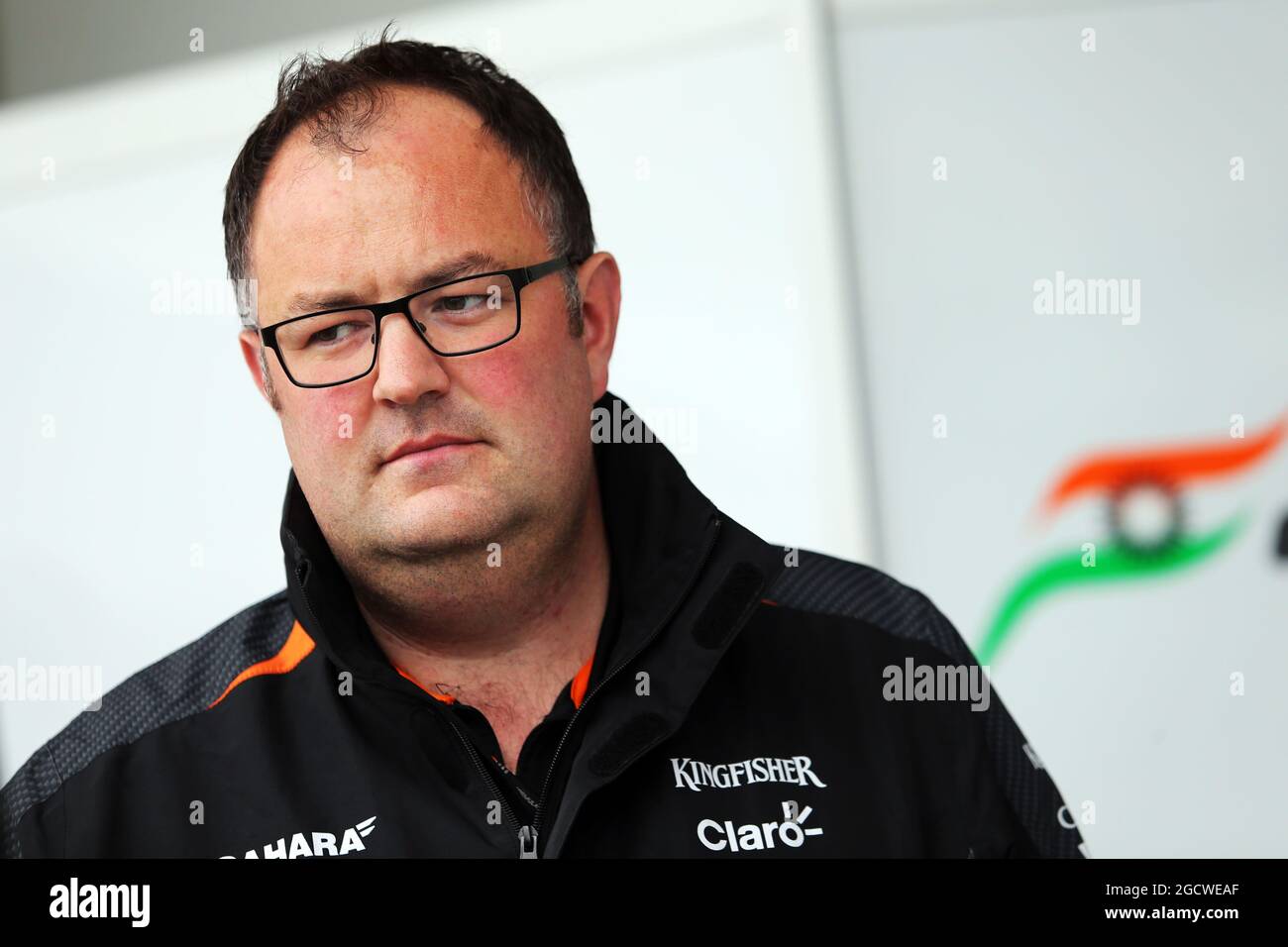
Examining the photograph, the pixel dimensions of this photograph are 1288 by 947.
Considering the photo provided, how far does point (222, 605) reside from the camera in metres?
1.71

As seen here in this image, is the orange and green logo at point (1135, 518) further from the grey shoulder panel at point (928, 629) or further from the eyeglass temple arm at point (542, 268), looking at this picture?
the eyeglass temple arm at point (542, 268)

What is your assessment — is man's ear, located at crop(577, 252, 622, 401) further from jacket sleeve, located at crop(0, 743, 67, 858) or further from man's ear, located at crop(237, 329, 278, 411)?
jacket sleeve, located at crop(0, 743, 67, 858)

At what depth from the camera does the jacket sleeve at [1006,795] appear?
2.96 ft

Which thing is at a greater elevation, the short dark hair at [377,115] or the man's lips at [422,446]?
the short dark hair at [377,115]

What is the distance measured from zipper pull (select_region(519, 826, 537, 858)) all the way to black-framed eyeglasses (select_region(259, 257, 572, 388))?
31 cm

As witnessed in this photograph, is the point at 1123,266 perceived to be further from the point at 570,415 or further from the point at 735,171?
the point at 570,415

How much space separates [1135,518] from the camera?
65.7 inches

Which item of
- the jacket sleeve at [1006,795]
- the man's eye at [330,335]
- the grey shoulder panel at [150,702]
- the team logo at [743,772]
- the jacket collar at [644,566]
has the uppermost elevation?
the man's eye at [330,335]

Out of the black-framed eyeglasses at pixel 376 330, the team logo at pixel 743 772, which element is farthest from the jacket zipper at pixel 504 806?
the black-framed eyeglasses at pixel 376 330

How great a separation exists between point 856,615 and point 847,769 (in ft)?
0.49

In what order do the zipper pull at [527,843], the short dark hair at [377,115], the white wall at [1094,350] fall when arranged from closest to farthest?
the zipper pull at [527,843], the short dark hair at [377,115], the white wall at [1094,350]

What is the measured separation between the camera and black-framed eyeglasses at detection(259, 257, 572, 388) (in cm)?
83

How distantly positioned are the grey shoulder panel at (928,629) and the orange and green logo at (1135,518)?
0.68 metres
